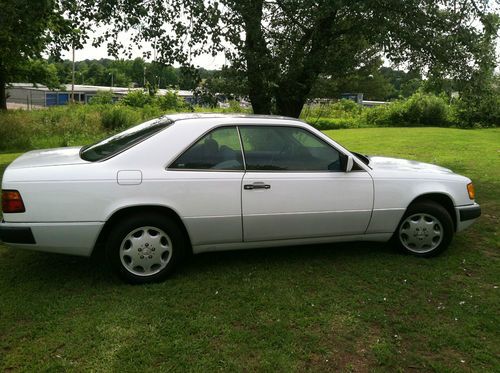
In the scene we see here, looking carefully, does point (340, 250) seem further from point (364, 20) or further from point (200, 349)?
point (364, 20)

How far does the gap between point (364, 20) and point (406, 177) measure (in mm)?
3732

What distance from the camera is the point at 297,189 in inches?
177

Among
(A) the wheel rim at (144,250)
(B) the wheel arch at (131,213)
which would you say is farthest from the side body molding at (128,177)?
(A) the wheel rim at (144,250)

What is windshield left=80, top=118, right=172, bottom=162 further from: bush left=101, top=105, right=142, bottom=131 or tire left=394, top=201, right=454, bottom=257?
bush left=101, top=105, right=142, bottom=131

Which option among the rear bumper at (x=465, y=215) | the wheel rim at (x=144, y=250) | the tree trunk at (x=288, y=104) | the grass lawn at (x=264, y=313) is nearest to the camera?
the grass lawn at (x=264, y=313)

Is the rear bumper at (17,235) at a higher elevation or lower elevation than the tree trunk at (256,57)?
lower

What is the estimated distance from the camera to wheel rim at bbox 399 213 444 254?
502 centimetres

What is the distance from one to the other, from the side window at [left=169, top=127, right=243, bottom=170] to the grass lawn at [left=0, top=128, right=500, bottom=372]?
1055 millimetres

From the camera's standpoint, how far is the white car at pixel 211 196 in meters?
3.97

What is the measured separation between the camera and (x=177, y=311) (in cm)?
376

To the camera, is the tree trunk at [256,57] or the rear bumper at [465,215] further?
the tree trunk at [256,57]

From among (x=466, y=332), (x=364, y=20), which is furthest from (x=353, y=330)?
(x=364, y=20)

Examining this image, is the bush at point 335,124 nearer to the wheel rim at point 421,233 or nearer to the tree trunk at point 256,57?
the tree trunk at point 256,57

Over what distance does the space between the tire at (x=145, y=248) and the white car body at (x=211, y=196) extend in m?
0.13
